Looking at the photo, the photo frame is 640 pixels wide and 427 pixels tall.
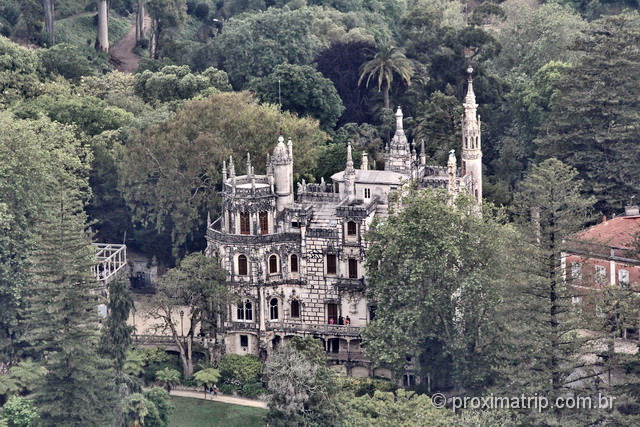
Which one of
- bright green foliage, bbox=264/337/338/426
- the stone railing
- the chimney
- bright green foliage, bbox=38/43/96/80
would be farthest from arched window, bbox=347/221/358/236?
bright green foliage, bbox=38/43/96/80

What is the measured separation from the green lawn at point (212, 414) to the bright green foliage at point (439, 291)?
8.73 metres

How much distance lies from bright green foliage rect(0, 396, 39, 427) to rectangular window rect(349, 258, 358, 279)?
76.7 feet

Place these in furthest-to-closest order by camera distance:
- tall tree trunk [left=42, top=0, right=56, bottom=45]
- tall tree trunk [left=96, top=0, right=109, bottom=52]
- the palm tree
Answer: tall tree trunk [left=96, top=0, right=109, bottom=52] < tall tree trunk [left=42, top=0, right=56, bottom=45] < the palm tree

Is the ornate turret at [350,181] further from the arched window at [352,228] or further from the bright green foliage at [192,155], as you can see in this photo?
the bright green foliage at [192,155]

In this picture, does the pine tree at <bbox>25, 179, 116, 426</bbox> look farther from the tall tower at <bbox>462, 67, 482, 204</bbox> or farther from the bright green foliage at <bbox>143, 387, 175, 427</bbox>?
the tall tower at <bbox>462, 67, 482, 204</bbox>

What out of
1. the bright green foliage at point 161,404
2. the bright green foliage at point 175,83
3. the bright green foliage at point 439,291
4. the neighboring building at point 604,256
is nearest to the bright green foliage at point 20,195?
the bright green foliage at point 161,404

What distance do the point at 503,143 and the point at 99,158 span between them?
110ft

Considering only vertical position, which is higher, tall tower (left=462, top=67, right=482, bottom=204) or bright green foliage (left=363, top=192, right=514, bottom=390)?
tall tower (left=462, top=67, right=482, bottom=204)

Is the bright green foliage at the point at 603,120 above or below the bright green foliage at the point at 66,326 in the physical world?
above

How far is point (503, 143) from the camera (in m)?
156

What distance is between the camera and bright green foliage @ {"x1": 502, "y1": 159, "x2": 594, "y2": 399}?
Answer: 11344cm

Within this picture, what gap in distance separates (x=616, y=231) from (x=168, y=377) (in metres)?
32.0

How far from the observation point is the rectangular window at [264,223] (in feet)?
420

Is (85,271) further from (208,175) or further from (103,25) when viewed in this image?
(103,25)
